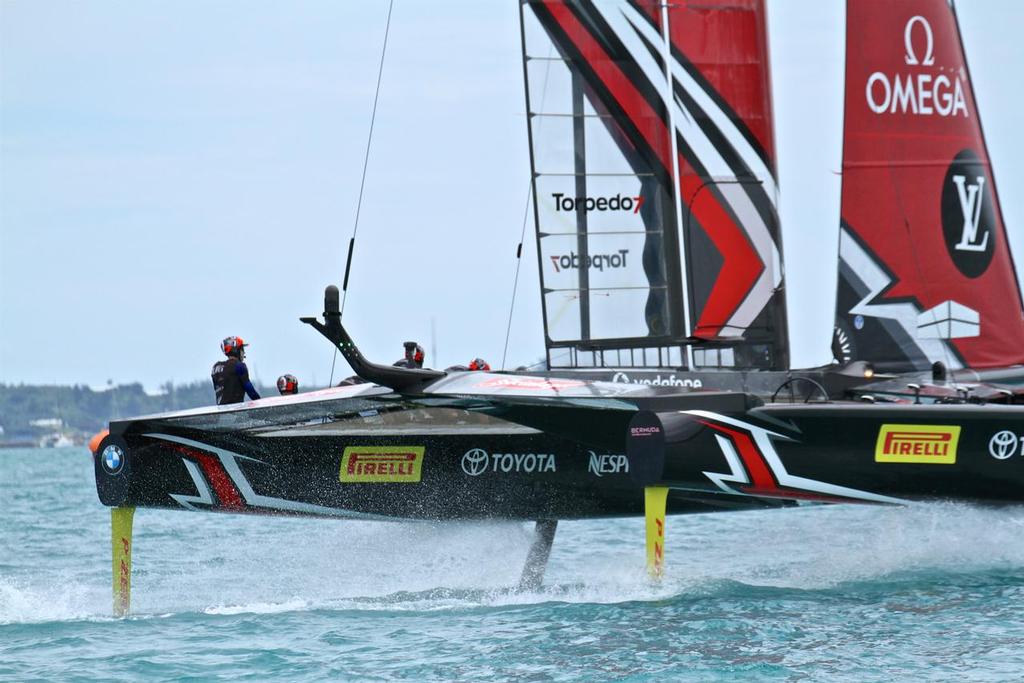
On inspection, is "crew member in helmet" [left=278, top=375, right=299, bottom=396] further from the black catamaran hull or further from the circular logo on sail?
the circular logo on sail

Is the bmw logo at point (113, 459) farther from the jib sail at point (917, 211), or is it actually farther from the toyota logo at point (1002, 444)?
the jib sail at point (917, 211)

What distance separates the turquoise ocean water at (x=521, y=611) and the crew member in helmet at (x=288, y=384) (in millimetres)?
1118

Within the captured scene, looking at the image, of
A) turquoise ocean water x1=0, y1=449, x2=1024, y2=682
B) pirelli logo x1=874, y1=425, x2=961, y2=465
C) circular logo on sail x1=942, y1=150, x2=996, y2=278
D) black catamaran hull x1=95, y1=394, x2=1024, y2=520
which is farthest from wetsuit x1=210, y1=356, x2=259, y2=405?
circular logo on sail x1=942, y1=150, x2=996, y2=278

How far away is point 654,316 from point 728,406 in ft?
4.73

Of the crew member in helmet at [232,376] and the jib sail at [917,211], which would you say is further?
the jib sail at [917,211]

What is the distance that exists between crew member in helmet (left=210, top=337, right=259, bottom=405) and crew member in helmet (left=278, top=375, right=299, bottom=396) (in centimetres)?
15

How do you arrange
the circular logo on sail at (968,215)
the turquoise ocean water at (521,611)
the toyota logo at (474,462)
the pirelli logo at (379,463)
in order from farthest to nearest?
1. the circular logo on sail at (968,215)
2. the toyota logo at (474,462)
3. the pirelli logo at (379,463)
4. the turquoise ocean water at (521,611)

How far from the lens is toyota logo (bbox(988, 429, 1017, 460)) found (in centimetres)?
786

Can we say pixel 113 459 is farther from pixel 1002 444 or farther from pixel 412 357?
pixel 1002 444

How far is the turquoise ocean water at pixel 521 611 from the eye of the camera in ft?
20.6

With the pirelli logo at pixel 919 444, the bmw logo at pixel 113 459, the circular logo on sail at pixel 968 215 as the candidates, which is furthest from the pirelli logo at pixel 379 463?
the circular logo on sail at pixel 968 215

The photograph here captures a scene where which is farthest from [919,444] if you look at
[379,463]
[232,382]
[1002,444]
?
[232,382]

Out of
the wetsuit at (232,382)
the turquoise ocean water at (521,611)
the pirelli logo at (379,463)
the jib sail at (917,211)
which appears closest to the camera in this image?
the turquoise ocean water at (521,611)

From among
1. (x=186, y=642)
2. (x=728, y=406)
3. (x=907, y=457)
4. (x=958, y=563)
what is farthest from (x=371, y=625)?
(x=958, y=563)
